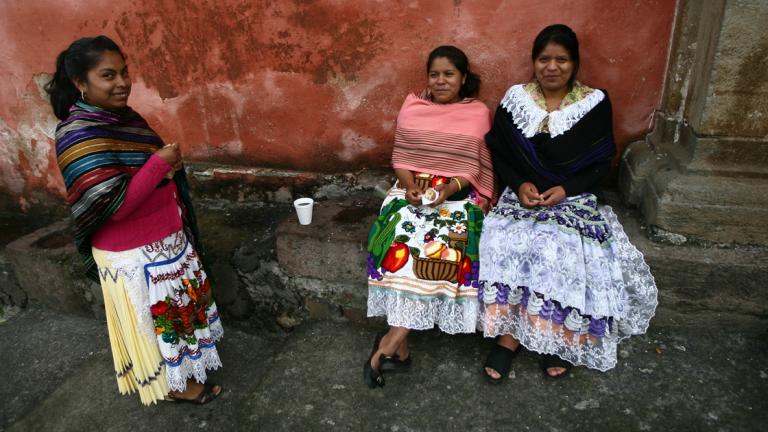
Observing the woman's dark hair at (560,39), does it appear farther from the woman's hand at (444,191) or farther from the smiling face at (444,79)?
the woman's hand at (444,191)

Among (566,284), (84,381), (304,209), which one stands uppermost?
(304,209)

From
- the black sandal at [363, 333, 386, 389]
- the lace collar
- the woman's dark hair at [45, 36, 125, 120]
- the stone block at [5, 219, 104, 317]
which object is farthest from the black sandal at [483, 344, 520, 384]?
the stone block at [5, 219, 104, 317]

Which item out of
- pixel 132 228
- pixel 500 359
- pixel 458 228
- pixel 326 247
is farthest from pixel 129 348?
pixel 500 359

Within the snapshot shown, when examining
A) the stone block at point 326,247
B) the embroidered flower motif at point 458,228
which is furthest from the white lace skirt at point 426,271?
the stone block at point 326,247

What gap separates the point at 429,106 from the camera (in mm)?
2701

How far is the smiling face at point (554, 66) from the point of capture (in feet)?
7.82

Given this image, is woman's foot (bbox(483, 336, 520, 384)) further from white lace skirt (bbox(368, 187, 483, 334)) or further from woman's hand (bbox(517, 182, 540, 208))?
woman's hand (bbox(517, 182, 540, 208))

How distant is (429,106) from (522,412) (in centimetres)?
163

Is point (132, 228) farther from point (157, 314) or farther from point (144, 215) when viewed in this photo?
point (157, 314)

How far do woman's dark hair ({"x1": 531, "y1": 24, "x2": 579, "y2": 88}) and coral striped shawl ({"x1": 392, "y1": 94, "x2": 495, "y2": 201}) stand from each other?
434 millimetres

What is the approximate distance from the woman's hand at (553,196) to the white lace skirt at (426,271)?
357 millimetres

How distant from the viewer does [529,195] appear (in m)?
2.42

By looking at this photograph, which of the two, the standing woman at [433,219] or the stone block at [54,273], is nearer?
the standing woman at [433,219]

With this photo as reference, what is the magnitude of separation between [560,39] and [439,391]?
1.81 m
